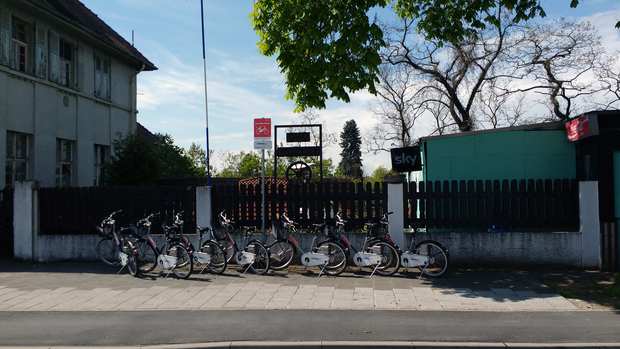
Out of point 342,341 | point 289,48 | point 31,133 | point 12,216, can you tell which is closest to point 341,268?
point 342,341

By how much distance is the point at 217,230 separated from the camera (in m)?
9.44

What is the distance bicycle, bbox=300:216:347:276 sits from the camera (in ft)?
28.6

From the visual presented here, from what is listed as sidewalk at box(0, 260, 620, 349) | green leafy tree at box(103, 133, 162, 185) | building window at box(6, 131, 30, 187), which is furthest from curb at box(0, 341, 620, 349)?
building window at box(6, 131, 30, 187)

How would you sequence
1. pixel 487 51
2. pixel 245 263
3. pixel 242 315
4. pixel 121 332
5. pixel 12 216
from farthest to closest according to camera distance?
pixel 487 51, pixel 12 216, pixel 245 263, pixel 242 315, pixel 121 332

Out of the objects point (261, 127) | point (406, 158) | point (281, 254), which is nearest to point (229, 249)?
point (281, 254)

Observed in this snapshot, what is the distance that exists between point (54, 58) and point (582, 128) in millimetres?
15957

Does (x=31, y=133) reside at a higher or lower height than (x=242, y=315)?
higher

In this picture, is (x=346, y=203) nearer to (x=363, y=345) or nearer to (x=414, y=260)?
(x=414, y=260)

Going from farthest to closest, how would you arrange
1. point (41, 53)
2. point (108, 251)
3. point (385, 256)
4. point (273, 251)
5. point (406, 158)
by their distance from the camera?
point (41, 53), point (406, 158), point (108, 251), point (273, 251), point (385, 256)

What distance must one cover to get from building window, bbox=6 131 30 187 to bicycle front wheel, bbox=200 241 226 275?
837 centimetres

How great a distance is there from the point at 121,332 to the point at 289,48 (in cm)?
714

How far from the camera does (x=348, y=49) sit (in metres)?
9.94

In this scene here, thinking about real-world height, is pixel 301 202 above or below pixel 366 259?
above

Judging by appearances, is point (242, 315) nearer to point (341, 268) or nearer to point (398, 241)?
point (341, 268)
